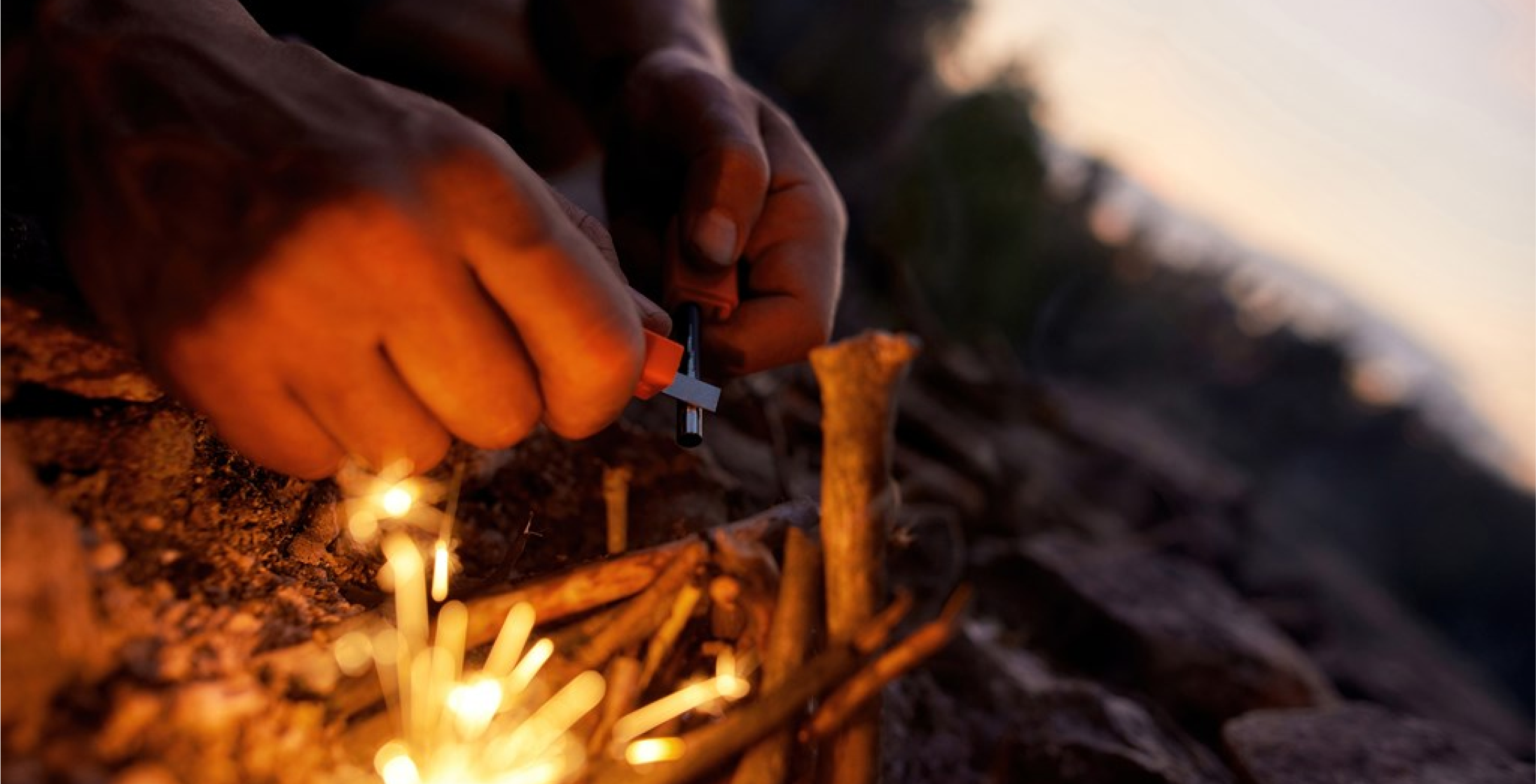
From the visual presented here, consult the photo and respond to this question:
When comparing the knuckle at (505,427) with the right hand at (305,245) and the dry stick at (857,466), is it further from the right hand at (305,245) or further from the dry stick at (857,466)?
the dry stick at (857,466)

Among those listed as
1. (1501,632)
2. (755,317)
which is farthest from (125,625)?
(1501,632)

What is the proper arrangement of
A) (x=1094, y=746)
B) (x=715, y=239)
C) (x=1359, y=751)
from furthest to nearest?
(x=1359, y=751) < (x=1094, y=746) < (x=715, y=239)

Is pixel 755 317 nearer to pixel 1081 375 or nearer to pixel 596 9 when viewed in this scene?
pixel 596 9

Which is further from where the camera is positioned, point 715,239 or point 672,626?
point 715,239

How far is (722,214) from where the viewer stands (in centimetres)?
214

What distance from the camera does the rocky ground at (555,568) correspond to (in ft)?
3.12

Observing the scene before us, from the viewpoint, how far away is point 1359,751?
2.54 m

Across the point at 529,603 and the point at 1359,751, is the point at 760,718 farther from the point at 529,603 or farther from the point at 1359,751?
the point at 1359,751

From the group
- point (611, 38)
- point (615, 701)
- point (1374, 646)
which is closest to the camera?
point (615, 701)

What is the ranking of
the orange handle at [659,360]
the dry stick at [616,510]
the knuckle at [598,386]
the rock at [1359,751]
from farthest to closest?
the rock at [1359,751], the dry stick at [616,510], the orange handle at [659,360], the knuckle at [598,386]

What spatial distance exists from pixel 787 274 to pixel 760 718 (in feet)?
4.67

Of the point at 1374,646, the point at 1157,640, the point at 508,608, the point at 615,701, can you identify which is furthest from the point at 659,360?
the point at 1374,646

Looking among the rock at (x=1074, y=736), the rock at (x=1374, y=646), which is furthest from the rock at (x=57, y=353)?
the rock at (x=1374, y=646)

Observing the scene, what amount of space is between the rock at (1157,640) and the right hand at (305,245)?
3843 millimetres
